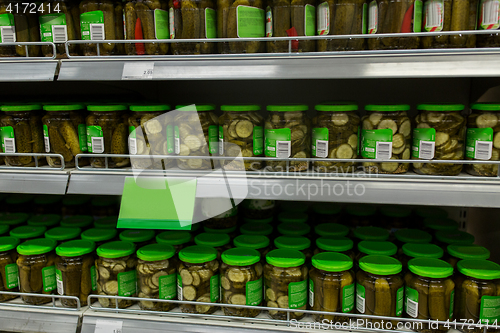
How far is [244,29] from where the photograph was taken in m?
1.00

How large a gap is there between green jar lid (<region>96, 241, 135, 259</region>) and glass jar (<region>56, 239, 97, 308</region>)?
0.06 m

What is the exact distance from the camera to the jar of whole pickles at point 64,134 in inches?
45.1

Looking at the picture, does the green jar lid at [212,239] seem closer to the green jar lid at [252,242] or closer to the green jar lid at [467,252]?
the green jar lid at [252,242]

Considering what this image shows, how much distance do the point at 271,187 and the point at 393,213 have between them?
668 mm

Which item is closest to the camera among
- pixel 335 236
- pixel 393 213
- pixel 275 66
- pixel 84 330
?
pixel 275 66

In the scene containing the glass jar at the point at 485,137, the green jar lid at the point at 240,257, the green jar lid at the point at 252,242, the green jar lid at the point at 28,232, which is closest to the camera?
the glass jar at the point at 485,137

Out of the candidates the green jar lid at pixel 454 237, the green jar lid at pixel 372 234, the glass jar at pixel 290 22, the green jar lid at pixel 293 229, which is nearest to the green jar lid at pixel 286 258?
the green jar lid at pixel 293 229

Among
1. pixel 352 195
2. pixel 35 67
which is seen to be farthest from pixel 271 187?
pixel 35 67

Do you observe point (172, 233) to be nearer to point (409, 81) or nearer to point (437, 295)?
point (437, 295)

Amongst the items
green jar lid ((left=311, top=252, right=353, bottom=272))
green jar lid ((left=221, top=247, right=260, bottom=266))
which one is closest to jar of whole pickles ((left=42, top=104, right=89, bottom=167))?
green jar lid ((left=221, top=247, right=260, bottom=266))

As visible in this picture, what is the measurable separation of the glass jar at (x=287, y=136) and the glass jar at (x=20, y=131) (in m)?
0.80

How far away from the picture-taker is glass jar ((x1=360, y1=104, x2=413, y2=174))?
100 cm

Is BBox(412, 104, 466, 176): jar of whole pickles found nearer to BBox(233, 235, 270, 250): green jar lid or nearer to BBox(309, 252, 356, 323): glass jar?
BBox(309, 252, 356, 323): glass jar

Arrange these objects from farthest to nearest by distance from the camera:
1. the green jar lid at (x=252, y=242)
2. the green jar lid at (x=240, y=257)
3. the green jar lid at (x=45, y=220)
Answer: the green jar lid at (x=45, y=220) → the green jar lid at (x=252, y=242) → the green jar lid at (x=240, y=257)
